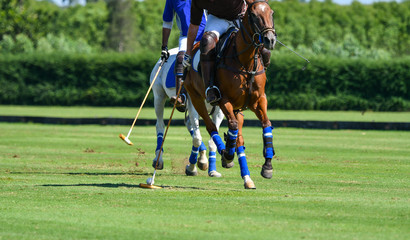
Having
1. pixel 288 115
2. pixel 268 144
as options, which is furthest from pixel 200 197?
pixel 288 115

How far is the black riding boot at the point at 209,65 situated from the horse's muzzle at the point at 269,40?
3.39 ft

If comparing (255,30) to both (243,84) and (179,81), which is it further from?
(179,81)

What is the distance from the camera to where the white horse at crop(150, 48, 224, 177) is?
462 inches

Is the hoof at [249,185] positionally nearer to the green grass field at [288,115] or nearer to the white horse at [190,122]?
the white horse at [190,122]

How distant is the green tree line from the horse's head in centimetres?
4123

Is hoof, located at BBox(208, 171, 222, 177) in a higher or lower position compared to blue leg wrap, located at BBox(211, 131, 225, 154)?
lower

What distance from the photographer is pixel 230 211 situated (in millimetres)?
7555

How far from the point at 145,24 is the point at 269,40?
78525 millimetres

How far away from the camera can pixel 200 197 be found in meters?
→ 8.66

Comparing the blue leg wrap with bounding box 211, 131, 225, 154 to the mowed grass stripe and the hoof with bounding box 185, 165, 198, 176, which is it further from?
the mowed grass stripe

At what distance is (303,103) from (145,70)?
28.1 ft

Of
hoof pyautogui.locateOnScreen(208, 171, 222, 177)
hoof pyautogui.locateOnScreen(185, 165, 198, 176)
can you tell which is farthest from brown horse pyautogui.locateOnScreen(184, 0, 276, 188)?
hoof pyautogui.locateOnScreen(185, 165, 198, 176)

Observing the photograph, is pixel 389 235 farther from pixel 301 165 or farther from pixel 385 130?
pixel 385 130

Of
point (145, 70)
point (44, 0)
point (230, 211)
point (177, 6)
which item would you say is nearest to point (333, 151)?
point (177, 6)
